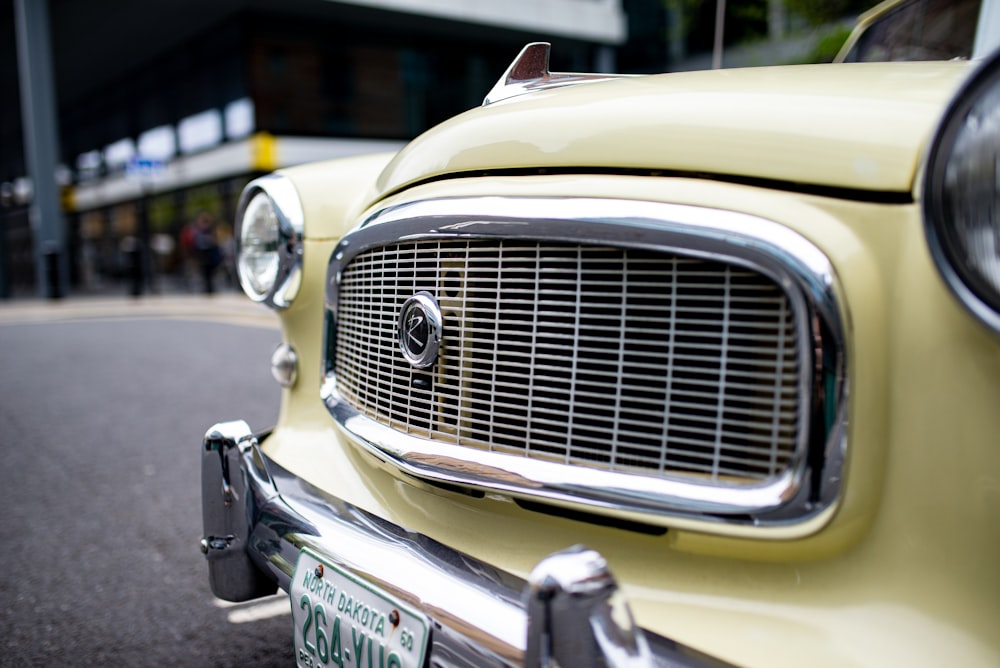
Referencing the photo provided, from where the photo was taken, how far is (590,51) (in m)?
19.2

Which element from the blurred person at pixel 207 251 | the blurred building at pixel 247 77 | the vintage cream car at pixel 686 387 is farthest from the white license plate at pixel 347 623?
the blurred building at pixel 247 77

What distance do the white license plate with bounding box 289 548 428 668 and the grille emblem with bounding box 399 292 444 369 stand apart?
0.37 metres

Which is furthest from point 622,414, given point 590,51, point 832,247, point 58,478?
point 590,51

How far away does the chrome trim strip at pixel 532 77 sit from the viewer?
1.53m

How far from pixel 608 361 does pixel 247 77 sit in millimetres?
16564

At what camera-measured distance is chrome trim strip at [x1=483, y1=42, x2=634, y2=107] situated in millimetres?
1534

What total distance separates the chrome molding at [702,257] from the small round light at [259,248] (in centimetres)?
69

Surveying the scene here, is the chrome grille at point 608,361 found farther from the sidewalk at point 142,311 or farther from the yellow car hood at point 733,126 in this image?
the sidewalk at point 142,311

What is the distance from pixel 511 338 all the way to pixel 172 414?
3837 millimetres

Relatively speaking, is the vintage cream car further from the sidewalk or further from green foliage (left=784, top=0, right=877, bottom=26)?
the sidewalk

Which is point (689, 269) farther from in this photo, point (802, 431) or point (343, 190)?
point (343, 190)

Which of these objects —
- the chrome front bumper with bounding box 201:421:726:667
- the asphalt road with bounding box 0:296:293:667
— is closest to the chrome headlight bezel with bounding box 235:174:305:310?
the chrome front bumper with bounding box 201:421:726:667

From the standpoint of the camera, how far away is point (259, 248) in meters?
1.96

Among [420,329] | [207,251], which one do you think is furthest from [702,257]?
[207,251]
